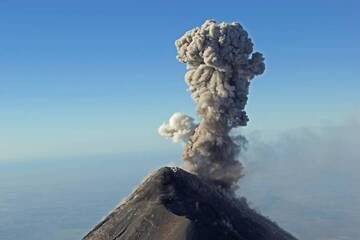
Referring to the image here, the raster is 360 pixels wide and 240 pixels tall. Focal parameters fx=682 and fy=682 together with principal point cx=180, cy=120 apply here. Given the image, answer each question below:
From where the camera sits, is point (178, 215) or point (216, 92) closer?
point (178, 215)

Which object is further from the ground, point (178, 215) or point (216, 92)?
point (216, 92)

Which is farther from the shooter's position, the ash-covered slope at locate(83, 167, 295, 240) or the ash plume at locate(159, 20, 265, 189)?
the ash plume at locate(159, 20, 265, 189)

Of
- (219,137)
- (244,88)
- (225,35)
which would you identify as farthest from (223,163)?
(225,35)

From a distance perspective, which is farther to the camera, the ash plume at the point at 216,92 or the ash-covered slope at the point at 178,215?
the ash plume at the point at 216,92

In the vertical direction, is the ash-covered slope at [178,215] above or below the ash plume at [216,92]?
below

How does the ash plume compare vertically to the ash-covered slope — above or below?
above
